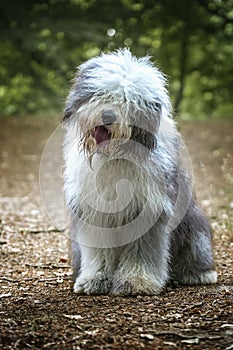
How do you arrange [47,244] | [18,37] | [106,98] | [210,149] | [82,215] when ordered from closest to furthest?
[106,98] < [82,215] < [47,244] < [18,37] < [210,149]

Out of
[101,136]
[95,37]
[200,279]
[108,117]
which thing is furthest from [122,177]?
→ [95,37]

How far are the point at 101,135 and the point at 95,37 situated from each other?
5.63 metres

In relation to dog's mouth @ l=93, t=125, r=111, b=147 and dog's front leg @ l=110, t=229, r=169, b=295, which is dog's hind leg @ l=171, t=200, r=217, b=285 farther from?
dog's mouth @ l=93, t=125, r=111, b=147

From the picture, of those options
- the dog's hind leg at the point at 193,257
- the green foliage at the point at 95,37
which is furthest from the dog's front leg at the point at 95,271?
the green foliage at the point at 95,37

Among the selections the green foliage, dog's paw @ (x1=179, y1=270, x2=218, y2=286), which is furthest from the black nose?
the green foliage

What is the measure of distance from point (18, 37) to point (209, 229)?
224 inches

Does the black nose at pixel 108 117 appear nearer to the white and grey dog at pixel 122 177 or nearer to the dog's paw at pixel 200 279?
the white and grey dog at pixel 122 177

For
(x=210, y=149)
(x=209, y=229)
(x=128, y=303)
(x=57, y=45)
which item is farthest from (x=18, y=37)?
(x=128, y=303)

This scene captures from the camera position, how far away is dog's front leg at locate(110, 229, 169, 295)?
4438mm

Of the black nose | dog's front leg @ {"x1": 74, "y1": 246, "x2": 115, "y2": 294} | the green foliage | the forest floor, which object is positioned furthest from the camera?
the green foliage

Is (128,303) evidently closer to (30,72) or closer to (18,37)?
(18,37)

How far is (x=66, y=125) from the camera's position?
4516 mm

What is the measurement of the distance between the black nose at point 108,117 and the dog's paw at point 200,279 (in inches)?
53.2

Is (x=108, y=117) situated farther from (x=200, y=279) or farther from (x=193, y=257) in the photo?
(x=200, y=279)
